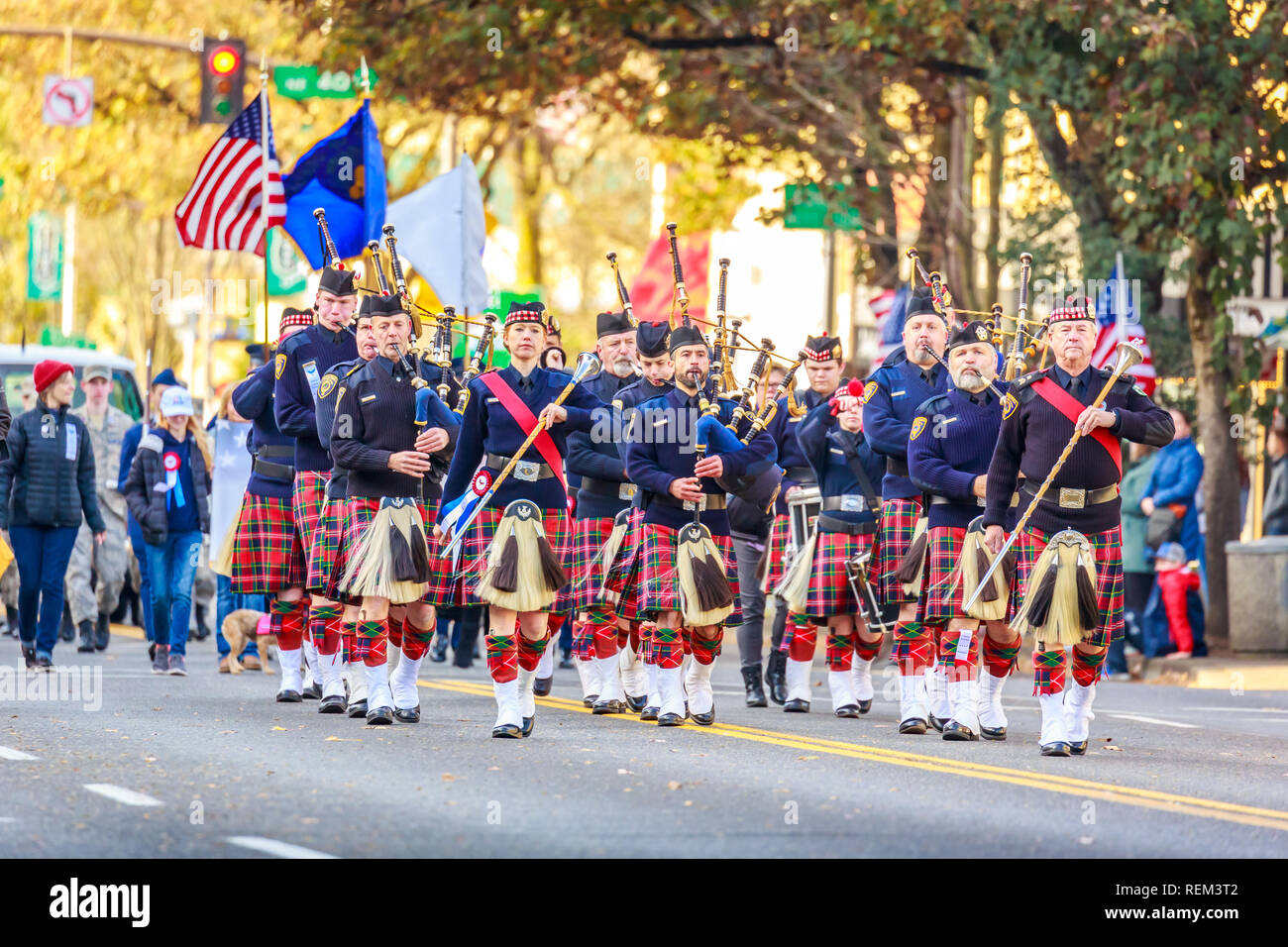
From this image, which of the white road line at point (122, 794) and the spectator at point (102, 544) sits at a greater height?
the spectator at point (102, 544)

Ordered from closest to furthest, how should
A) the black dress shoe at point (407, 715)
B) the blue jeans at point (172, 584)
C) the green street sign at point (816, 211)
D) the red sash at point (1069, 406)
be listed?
the red sash at point (1069, 406) < the black dress shoe at point (407, 715) < the blue jeans at point (172, 584) < the green street sign at point (816, 211)

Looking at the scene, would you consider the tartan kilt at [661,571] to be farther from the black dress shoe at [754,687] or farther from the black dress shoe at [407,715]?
the black dress shoe at [754,687]

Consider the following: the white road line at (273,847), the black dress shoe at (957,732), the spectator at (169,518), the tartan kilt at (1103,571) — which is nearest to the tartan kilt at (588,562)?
the black dress shoe at (957,732)

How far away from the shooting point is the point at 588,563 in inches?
480

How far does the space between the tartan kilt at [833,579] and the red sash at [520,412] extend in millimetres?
1767

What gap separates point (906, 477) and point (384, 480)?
8.84ft

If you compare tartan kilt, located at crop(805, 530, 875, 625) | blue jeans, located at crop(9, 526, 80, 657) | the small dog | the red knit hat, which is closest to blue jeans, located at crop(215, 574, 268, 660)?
the small dog

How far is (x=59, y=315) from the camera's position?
5688cm

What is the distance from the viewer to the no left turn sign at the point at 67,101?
30.0 metres

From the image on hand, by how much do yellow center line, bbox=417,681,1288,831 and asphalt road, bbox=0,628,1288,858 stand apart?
0.02m

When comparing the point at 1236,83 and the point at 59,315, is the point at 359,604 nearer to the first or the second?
the point at 1236,83

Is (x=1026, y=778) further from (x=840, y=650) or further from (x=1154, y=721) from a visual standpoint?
(x=1154, y=721)

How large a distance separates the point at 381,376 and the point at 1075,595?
336 cm
